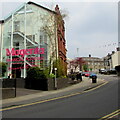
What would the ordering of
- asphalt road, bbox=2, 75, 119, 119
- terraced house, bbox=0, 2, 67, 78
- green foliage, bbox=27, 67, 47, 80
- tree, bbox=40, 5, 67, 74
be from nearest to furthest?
1. asphalt road, bbox=2, 75, 119, 119
2. green foliage, bbox=27, 67, 47, 80
3. tree, bbox=40, 5, 67, 74
4. terraced house, bbox=0, 2, 67, 78

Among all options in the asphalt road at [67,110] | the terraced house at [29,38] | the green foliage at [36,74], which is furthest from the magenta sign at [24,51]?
the asphalt road at [67,110]

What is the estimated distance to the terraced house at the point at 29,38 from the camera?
2248 cm

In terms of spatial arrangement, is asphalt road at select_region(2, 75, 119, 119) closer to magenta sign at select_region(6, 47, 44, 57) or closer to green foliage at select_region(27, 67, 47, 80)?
green foliage at select_region(27, 67, 47, 80)

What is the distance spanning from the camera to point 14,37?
84.2 feet

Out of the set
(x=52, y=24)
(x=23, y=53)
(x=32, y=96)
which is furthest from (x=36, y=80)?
(x=52, y=24)

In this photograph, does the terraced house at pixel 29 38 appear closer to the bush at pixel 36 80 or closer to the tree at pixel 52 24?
the tree at pixel 52 24

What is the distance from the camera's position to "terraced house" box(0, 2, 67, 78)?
22.5m

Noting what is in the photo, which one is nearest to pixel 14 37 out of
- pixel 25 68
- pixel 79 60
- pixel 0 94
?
pixel 25 68

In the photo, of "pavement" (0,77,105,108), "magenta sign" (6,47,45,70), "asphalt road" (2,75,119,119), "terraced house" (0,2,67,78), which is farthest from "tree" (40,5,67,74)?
"asphalt road" (2,75,119,119)

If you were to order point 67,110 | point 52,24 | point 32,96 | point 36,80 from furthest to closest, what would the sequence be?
point 52,24
point 36,80
point 32,96
point 67,110

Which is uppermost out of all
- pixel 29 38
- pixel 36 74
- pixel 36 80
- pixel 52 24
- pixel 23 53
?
pixel 52 24

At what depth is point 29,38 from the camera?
82.7 ft

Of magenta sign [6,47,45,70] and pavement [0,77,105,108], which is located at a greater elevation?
magenta sign [6,47,45,70]

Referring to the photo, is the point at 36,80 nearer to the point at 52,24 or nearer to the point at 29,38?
the point at 52,24
